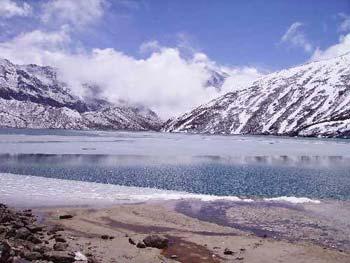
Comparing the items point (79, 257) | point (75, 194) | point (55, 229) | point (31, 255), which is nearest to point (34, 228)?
point (55, 229)

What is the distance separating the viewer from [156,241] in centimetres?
2973

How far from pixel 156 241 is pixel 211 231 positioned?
20.4 feet

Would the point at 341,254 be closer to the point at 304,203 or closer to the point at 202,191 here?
the point at 304,203

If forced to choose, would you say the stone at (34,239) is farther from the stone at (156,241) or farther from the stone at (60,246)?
the stone at (156,241)

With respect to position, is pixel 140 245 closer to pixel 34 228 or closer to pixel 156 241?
pixel 156 241

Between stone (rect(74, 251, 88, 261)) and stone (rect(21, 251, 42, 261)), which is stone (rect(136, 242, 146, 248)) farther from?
stone (rect(21, 251, 42, 261))

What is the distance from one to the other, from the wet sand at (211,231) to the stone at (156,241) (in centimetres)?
46

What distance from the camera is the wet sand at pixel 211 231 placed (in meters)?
28.3

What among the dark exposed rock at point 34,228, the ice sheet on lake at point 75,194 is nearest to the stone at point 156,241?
the dark exposed rock at point 34,228

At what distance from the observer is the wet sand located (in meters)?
28.3

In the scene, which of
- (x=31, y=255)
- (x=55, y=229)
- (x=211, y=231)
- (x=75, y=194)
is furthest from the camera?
(x=75, y=194)

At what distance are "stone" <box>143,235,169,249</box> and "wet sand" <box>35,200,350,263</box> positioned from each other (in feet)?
1.49

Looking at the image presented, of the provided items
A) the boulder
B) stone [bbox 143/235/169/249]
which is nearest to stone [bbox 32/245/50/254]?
the boulder

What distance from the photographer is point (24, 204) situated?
4266 cm
